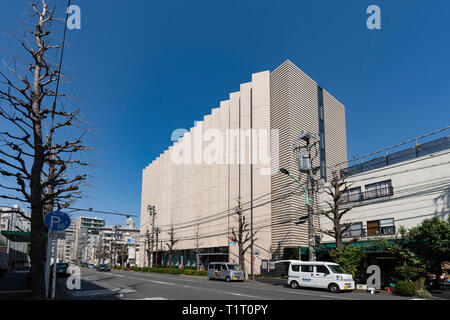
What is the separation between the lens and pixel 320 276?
21.0 meters

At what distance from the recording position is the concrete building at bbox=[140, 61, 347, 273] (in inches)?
1619

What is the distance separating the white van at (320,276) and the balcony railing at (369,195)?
11552mm

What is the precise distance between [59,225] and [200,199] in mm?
42947

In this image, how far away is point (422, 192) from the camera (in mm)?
26562

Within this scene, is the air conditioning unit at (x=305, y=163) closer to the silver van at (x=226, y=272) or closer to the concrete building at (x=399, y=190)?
the concrete building at (x=399, y=190)

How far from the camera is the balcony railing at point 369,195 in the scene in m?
29.6

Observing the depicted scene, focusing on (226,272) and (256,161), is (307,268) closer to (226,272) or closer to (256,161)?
(226,272)

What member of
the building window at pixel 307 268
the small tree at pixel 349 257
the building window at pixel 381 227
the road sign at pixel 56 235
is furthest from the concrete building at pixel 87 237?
the road sign at pixel 56 235

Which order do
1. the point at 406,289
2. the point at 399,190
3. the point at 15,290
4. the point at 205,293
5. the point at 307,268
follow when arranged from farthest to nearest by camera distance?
the point at 399,190
the point at 307,268
the point at 406,289
the point at 15,290
the point at 205,293

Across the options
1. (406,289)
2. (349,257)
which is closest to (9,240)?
(349,257)

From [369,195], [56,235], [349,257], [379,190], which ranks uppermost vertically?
[379,190]

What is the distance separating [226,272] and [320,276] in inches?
514

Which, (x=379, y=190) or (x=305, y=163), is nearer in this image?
(x=305, y=163)
